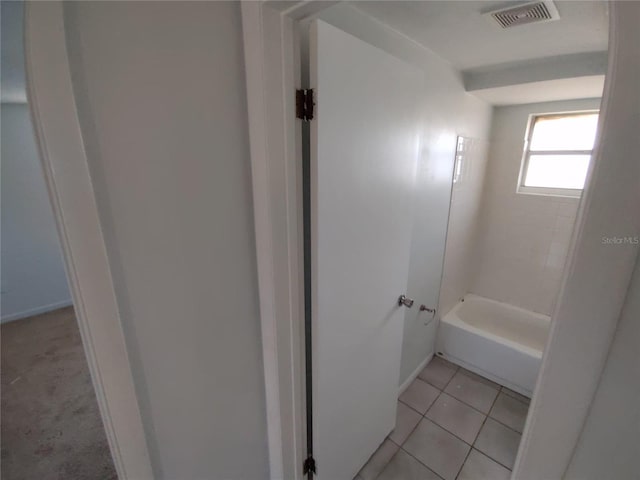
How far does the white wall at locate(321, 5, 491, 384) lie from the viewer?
1503mm

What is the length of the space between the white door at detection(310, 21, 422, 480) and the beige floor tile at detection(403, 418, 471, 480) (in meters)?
0.32

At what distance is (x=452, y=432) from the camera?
1.80m

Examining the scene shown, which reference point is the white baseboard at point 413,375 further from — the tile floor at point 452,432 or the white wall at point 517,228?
the white wall at point 517,228

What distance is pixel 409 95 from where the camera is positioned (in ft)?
4.18

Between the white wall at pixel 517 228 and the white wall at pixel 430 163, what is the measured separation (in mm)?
326

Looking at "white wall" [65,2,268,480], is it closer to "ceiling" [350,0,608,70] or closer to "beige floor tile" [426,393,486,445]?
"ceiling" [350,0,608,70]

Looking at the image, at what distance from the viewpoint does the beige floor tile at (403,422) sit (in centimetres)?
177

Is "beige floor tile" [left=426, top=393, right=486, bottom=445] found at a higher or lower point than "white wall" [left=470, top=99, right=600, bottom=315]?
lower

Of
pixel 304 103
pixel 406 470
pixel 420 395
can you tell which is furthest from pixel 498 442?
pixel 304 103

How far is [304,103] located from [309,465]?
1627mm

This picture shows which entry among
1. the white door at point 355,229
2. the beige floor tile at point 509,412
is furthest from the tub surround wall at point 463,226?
the white door at point 355,229

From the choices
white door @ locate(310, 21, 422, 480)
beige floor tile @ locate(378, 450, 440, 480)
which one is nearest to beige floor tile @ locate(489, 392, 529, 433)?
beige floor tile @ locate(378, 450, 440, 480)

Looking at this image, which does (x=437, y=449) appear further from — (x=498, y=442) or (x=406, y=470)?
(x=498, y=442)

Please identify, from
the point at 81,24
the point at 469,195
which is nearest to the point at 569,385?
the point at 81,24
